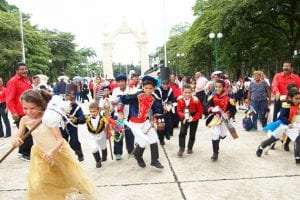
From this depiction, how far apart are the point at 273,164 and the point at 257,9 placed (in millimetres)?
15350

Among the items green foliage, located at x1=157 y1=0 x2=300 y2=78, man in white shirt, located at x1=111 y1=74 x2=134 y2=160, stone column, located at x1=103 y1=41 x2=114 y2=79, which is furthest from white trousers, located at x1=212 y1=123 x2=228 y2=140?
stone column, located at x1=103 y1=41 x2=114 y2=79

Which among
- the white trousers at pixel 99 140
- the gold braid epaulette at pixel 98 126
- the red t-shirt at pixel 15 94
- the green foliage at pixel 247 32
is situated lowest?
the white trousers at pixel 99 140

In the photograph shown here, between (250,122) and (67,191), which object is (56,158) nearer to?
(67,191)

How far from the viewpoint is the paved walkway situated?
16.0ft

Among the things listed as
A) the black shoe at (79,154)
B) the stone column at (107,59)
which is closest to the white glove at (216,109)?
the black shoe at (79,154)

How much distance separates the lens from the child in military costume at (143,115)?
6.19 metres

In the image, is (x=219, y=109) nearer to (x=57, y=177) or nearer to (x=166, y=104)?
(x=166, y=104)

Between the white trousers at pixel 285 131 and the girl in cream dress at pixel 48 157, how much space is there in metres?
3.74

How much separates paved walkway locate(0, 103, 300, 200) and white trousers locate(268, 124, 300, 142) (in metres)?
0.41

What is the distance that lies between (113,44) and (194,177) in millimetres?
60973

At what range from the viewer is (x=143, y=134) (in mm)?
6152

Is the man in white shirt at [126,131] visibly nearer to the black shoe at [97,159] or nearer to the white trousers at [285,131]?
the black shoe at [97,159]

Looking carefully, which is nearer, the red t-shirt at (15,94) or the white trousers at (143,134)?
the white trousers at (143,134)

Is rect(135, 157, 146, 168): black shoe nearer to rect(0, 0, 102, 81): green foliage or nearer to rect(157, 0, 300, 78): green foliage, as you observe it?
rect(157, 0, 300, 78): green foliage
